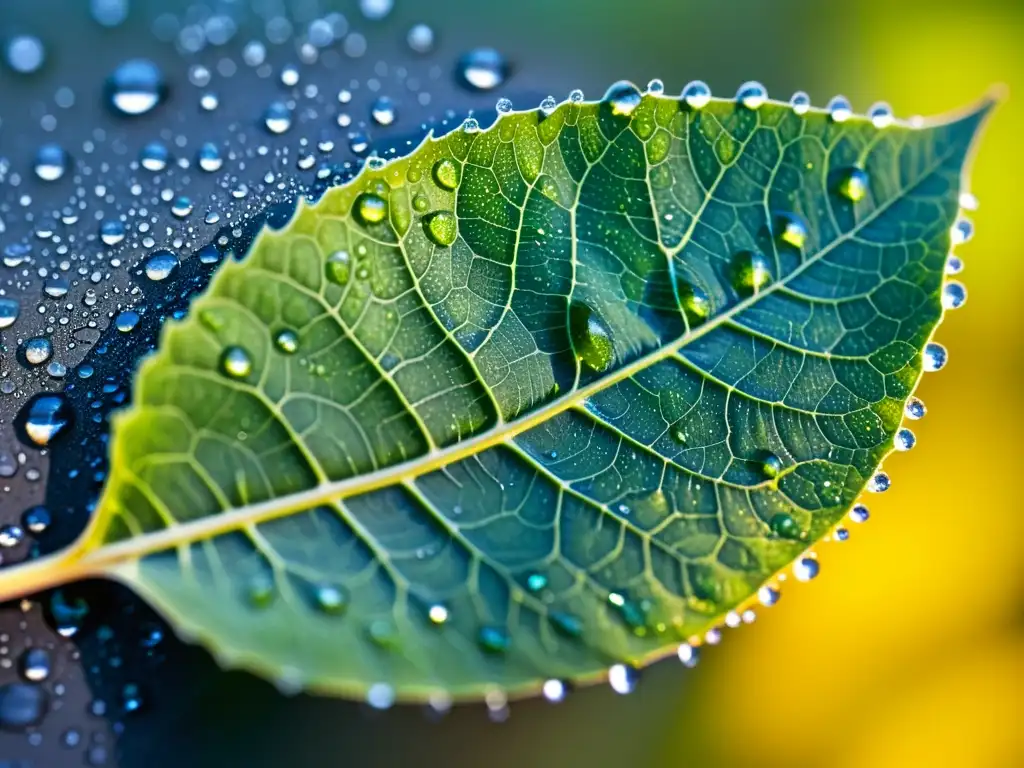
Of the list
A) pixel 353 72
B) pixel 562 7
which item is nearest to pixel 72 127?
pixel 353 72

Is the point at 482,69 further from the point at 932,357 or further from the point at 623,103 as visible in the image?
the point at 932,357

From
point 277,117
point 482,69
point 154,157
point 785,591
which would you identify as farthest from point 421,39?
point 785,591

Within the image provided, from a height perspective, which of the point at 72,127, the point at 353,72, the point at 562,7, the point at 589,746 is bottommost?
the point at 589,746

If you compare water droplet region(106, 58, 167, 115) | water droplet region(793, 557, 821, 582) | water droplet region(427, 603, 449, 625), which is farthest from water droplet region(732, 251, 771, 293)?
water droplet region(106, 58, 167, 115)

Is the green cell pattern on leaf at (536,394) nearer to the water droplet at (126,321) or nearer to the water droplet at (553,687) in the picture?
the water droplet at (553,687)

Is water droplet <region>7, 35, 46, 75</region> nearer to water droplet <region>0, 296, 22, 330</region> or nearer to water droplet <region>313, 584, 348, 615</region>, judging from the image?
water droplet <region>0, 296, 22, 330</region>

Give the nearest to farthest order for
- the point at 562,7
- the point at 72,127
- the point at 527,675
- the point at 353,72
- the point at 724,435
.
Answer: the point at 527,675 → the point at 724,435 → the point at 72,127 → the point at 353,72 → the point at 562,7

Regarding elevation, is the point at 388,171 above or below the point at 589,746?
above

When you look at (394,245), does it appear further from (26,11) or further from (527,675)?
(26,11)

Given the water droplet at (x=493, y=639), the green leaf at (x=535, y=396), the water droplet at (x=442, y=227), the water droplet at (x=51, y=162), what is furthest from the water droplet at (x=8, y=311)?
the water droplet at (x=493, y=639)
